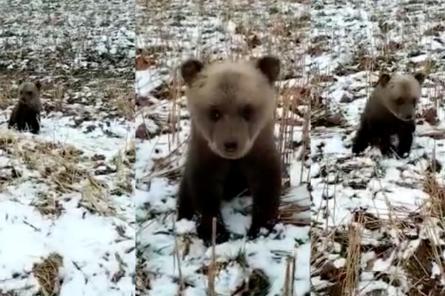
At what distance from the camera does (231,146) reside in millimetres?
1795

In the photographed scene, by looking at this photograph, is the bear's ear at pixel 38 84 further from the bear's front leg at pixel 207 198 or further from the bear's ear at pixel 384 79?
the bear's ear at pixel 384 79

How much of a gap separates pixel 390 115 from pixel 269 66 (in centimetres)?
42

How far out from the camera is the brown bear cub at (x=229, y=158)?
1892 mm

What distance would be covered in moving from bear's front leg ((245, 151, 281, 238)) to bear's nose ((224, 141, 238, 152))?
5.6 inches

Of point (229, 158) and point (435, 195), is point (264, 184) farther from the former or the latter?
point (435, 195)

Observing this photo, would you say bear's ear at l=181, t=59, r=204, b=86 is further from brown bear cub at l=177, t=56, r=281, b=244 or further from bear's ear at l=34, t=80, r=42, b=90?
bear's ear at l=34, t=80, r=42, b=90

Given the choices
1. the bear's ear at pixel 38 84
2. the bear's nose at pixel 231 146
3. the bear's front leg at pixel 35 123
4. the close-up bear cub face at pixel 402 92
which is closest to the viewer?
the bear's nose at pixel 231 146

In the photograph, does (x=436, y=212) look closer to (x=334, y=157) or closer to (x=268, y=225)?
(x=334, y=157)

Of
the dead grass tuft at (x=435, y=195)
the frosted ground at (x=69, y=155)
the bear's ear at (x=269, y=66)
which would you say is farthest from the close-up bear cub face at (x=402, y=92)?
the frosted ground at (x=69, y=155)

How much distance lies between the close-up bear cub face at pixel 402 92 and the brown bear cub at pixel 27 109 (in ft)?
3.51

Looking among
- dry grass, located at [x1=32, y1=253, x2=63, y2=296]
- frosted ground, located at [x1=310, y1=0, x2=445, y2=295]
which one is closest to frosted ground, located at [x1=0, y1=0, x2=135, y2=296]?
dry grass, located at [x1=32, y1=253, x2=63, y2=296]

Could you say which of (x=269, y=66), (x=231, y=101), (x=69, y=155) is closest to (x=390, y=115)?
(x=269, y=66)

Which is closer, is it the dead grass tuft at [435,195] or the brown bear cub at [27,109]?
the dead grass tuft at [435,195]

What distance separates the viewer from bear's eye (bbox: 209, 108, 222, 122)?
188 centimetres
